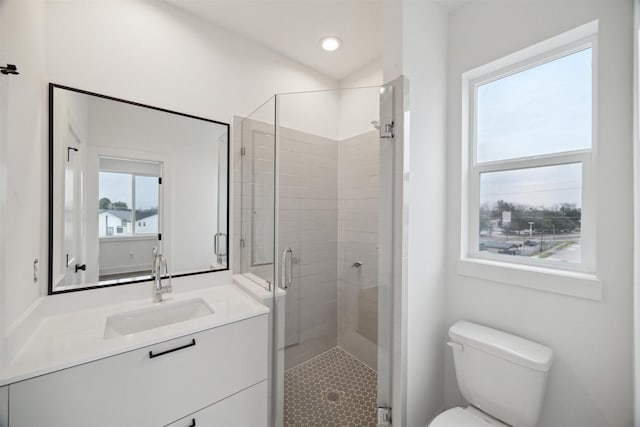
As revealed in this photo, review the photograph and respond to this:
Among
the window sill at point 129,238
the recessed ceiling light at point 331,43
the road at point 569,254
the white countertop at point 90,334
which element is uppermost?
the recessed ceiling light at point 331,43

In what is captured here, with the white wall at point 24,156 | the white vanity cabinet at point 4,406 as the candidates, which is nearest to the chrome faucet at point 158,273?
the white wall at point 24,156

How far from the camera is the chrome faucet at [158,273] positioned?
62.1 inches

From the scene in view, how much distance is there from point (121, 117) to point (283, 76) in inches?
50.9

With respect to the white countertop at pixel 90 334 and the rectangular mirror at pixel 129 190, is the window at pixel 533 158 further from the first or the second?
the rectangular mirror at pixel 129 190

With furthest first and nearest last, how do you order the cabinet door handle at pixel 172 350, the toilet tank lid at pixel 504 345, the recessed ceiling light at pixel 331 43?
the recessed ceiling light at pixel 331 43
the toilet tank lid at pixel 504 345
the cabinet door handle at pixel 172 350

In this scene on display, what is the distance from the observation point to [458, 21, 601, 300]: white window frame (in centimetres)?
127

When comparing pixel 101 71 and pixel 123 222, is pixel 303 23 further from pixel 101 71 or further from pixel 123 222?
pixel 123 222

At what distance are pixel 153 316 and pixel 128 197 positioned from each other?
74cm

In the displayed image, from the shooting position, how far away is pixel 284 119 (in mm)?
1816

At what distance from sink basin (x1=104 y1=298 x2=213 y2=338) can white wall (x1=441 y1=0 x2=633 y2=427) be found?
5.90ft

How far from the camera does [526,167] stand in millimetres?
1517

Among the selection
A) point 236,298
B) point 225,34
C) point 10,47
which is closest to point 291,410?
point 236,298

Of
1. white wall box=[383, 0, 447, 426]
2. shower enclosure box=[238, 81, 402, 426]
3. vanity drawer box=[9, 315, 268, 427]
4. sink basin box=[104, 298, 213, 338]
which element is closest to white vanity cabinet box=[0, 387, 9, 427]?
vanity drawer box=[9, 315, 268, 427]

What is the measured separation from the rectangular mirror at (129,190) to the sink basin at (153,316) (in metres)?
0.24
